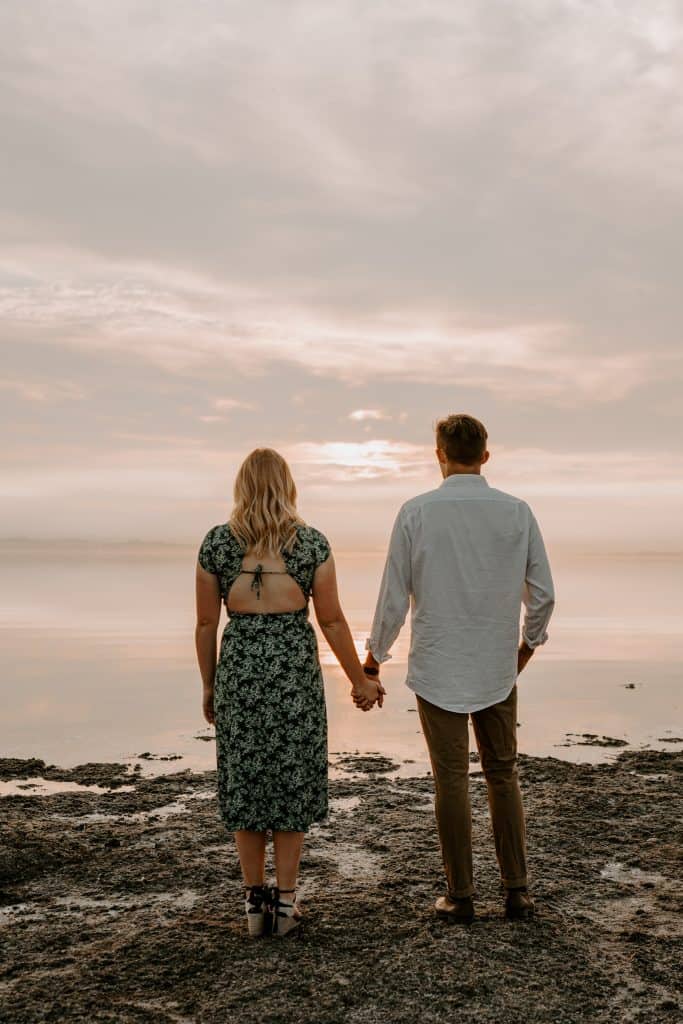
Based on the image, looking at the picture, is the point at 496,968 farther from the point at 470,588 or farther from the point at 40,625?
the point at 40,625

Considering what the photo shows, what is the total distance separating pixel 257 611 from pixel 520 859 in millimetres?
1608

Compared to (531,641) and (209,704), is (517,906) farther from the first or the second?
(209,704)

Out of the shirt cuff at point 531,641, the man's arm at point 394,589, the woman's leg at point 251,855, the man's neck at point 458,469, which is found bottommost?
the woman's leg at point 251,855

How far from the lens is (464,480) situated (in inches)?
168

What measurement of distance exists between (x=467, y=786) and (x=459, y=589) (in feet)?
2.80

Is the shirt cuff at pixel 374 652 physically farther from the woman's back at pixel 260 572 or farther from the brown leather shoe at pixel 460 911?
the brown leather shoe at pixel 460 911

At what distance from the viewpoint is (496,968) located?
370cm

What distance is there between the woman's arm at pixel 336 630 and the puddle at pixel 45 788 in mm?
3006

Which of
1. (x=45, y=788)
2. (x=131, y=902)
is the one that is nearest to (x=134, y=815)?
(x=45, y=788)

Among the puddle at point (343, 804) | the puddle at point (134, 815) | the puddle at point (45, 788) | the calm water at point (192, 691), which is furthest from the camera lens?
the calm water at point (192, 691)

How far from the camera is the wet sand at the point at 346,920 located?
347 centimetres

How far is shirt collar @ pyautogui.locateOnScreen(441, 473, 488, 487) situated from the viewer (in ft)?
14.0

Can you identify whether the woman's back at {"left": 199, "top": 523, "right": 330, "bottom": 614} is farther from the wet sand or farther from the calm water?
the calm water

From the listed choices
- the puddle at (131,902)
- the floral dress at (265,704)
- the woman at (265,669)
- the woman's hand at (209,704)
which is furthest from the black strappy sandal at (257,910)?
the woman's hand at (209,704)
